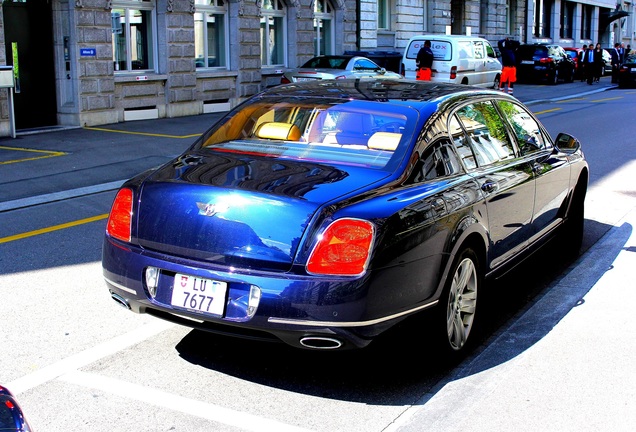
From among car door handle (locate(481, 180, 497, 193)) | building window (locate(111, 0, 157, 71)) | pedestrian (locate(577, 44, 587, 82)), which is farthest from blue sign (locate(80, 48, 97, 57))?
pedestrian (locate(577, 44, 587, 82))

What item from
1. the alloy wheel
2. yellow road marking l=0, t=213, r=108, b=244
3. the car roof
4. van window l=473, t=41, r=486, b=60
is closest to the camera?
the alloy wheel

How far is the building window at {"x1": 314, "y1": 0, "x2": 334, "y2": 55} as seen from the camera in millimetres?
27312

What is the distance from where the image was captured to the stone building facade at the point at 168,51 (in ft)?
58.6

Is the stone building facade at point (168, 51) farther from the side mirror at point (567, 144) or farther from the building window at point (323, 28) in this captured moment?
the side mirror at point (567, 144)

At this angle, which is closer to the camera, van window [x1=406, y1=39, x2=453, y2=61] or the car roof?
the car roof

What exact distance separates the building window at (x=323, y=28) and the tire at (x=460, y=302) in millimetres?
23067

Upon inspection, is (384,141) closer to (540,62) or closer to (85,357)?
(85,357)

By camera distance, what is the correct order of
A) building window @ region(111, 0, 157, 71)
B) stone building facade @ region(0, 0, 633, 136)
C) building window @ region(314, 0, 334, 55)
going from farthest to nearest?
building window @ region(314, 0, 334, 55)
building window @ region(111, 0, 157, 71)
stone building facade @ region(0, 0, 633, 136)

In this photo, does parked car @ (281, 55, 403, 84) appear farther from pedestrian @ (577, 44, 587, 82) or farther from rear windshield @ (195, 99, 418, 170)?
pedestrian @ (577, 44, 587, 82)

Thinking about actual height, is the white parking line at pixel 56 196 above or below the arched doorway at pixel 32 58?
below

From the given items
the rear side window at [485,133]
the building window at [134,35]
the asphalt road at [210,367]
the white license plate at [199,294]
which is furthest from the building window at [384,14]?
the white license plate at [199,294]

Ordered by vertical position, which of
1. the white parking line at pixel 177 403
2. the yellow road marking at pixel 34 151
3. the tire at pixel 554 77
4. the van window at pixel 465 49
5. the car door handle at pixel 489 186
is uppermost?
the van window at pixel 465 49

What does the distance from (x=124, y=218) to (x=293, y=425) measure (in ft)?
4.99

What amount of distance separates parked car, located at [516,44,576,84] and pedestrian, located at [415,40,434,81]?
13.2m
